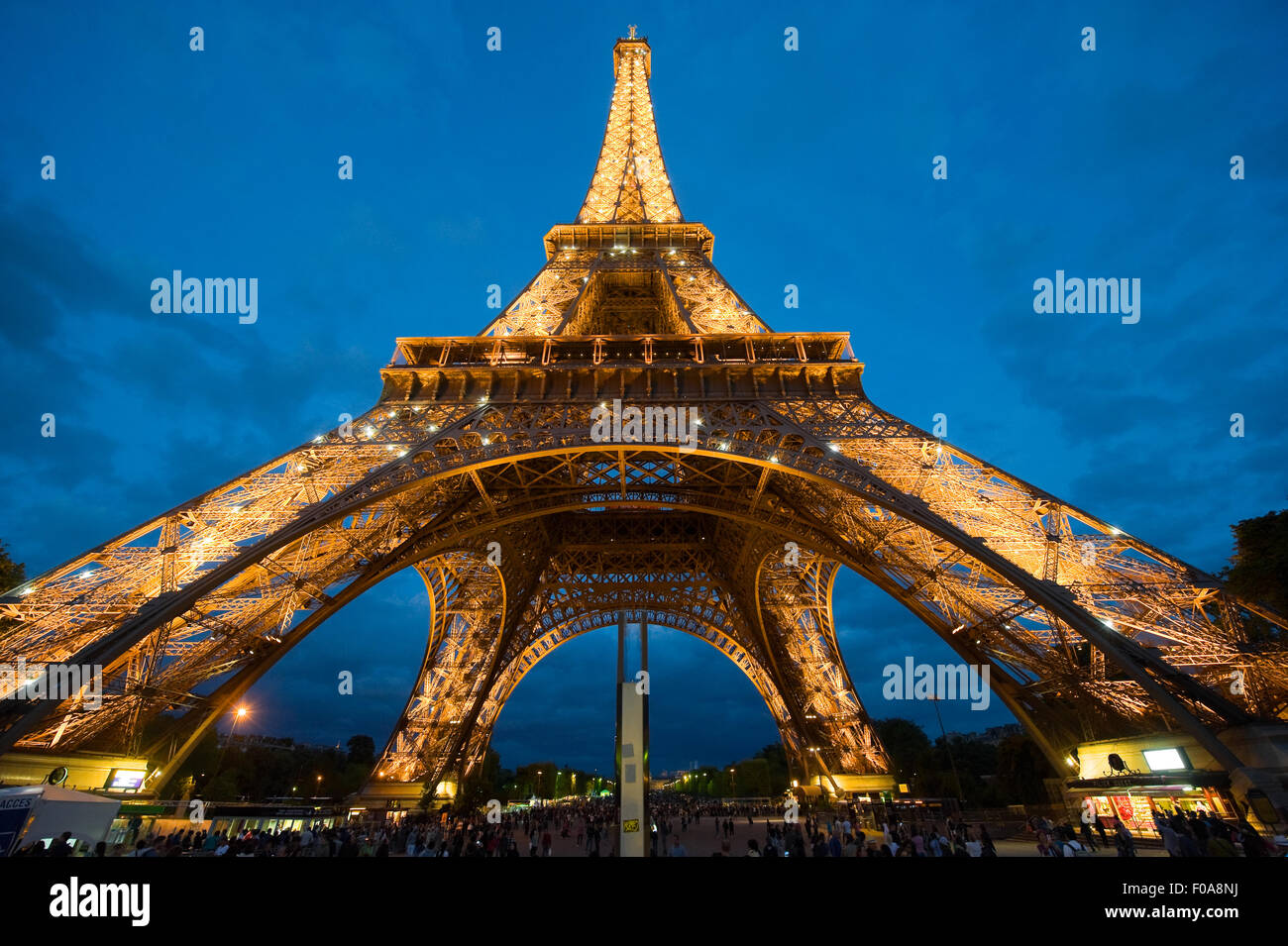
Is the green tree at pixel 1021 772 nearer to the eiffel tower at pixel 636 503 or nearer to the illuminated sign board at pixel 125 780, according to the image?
the eiffel tower at pixel 636 503

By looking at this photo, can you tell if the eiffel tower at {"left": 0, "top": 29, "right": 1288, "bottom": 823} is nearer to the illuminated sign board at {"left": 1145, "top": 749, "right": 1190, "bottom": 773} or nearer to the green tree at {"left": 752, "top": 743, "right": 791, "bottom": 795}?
the illuminated sign board at {"left": 1145, "top": 749, "right": 1190, "bottom": 773}

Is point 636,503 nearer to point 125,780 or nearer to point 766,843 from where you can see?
point 766,843

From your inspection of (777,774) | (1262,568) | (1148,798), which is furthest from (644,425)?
(777,774)
